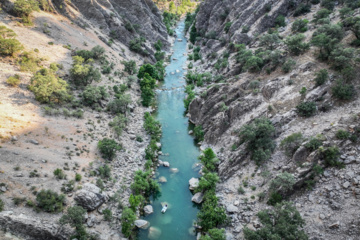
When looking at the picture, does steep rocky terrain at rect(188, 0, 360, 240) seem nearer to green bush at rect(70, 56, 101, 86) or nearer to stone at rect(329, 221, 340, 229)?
stone at rect(329, 221, 340, 229)

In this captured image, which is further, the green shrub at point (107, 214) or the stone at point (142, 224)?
the stone at point (142, 224)

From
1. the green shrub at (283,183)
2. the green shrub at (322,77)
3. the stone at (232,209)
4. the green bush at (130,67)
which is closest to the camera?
the green shrub at (283,183)

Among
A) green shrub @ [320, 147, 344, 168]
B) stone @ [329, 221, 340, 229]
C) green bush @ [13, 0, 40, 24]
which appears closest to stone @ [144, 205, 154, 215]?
stone @ [329, 221, 340, 229]

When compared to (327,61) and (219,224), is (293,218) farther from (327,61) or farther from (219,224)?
(327,61)

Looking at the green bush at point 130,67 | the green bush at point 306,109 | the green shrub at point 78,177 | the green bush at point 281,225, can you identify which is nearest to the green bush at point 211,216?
the green bush at point 281,225

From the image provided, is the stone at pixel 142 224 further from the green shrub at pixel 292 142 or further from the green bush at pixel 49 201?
the green shrub at pixel 292 142
